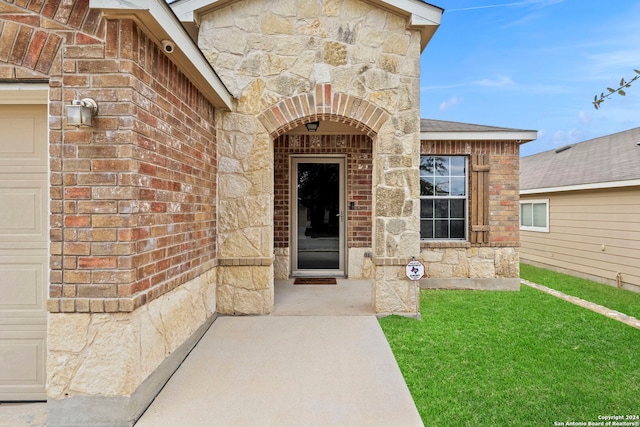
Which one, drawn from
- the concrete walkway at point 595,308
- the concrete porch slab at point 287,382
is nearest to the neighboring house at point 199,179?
the concrete porch slab at point 287,382

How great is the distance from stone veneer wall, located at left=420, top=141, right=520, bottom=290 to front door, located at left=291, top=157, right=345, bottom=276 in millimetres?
1651

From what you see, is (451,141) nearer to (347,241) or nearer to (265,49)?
(347,241)

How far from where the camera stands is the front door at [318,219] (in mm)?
6766

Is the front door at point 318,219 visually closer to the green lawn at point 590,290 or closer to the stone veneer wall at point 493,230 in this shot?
the stone veneer wall at point 493,230

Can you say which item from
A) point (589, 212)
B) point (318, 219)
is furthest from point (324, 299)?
point (589, 212)

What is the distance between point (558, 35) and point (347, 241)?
941 inches

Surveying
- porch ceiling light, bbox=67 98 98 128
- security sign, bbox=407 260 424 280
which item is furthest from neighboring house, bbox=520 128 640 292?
porch ceiling light, bbox=67 98 98 128

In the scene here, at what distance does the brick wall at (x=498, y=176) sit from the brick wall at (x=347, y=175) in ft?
3.71

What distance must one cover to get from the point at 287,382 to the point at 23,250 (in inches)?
89.8

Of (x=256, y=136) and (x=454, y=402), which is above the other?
(x=256, y=136)

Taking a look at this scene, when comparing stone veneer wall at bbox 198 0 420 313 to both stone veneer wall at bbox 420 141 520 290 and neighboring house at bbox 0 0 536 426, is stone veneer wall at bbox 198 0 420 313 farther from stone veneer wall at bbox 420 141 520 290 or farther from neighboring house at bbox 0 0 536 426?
stone veneer wall at bbox 420 141 520 290

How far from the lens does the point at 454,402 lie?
271 cm

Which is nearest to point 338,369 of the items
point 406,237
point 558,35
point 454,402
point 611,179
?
point 454,402

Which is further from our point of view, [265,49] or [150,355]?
[265,49]
